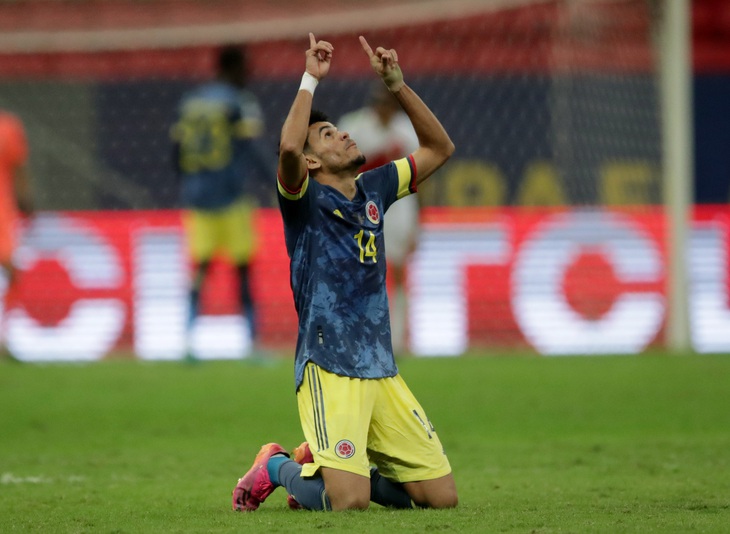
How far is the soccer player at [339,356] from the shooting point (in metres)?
4.93

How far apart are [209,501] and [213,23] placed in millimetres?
10619

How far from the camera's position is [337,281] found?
5.12 meters

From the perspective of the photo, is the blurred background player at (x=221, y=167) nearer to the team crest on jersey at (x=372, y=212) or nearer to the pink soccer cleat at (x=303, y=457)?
the team crest on jersey at (x=372, y=212)

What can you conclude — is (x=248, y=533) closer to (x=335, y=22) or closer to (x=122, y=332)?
(x=122, y=332)

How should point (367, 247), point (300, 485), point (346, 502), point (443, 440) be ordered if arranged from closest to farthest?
1. point (346, 502)
2. point (300, 485)
3. point (367, 247)
4. point (443, 440)

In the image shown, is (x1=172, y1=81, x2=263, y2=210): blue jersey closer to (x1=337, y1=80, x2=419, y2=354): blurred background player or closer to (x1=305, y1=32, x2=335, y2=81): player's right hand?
(x1=337, y1=80, x2=419, y2=354): blurred background player

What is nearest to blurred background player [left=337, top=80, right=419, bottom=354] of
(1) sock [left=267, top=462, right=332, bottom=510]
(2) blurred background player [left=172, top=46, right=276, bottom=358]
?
(2) blurred background player [left=172, top=46, right=276, bottom=358]

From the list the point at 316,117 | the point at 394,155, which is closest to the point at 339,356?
the point at 316,117

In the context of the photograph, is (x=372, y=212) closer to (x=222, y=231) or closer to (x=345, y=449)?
(x=345, y=449)

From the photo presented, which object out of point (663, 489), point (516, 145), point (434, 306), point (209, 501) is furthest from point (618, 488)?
point (516, 145)

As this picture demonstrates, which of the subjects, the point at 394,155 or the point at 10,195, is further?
the point at 10,195

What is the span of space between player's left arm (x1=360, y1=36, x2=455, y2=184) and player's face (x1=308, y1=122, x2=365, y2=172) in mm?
318

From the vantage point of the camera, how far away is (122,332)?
41.9ft

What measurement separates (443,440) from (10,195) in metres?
6.03
